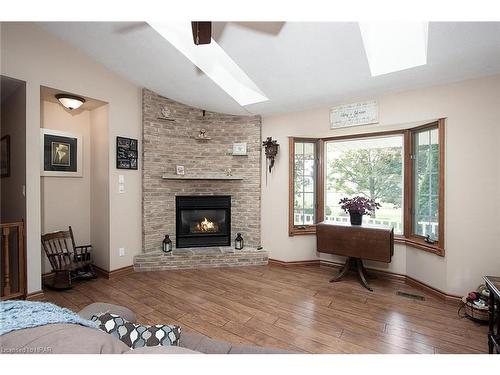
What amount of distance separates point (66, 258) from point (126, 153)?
158 cm

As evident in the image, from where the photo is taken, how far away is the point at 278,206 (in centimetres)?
357

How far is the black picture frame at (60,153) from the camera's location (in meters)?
2.84

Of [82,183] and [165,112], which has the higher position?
[165,112]

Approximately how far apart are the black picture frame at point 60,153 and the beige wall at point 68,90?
0.59 meters

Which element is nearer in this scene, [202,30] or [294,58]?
[202,30]

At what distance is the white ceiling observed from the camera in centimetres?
183

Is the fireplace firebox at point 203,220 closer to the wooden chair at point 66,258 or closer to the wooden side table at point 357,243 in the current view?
the wooden chair at point 66,258

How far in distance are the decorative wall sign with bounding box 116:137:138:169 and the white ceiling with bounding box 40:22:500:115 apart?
84 cm

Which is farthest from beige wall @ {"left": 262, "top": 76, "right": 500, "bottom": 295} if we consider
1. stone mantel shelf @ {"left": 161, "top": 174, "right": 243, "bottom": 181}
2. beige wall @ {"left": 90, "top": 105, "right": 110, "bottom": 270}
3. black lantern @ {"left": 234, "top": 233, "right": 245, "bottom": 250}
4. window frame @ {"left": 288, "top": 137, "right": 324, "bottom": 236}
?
beige wall @ {"left": 90, "top": 105, "right": 110, "bottom": 270}

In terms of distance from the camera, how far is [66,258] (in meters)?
2.96

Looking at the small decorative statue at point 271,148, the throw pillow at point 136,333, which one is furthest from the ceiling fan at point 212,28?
the throw pillow at point 136,333

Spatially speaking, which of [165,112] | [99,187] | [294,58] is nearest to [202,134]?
[165,112]

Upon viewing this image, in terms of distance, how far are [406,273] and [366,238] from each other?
789mm

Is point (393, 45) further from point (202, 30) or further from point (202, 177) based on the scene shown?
point (202, 177)
